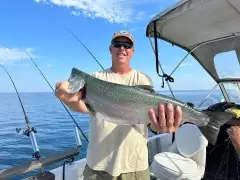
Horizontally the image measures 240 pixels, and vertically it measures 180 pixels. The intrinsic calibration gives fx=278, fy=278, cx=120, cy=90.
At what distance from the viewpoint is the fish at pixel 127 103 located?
9.05 ft

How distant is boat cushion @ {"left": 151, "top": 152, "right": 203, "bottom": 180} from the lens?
4.68 meters

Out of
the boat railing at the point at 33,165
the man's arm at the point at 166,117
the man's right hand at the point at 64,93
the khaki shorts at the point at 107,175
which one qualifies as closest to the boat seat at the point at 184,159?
the boat railing at the point at 33,165

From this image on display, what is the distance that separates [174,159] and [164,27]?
2.48 metres

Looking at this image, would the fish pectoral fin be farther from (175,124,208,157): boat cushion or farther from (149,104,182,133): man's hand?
(175,124,208,157): boat cushion

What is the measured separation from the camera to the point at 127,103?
281cm

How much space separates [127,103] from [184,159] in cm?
285

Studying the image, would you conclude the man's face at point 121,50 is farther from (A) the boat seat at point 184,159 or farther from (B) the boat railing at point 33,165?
(A) the boat seat at point 184,159

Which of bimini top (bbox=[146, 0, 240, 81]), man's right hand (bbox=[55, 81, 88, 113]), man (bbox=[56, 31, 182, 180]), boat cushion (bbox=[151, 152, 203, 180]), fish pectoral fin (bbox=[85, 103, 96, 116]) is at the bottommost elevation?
boat cushion (bbox=[151, 152, 203, 180])

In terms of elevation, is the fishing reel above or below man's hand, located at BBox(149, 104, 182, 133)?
below

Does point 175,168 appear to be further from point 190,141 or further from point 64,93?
point 64,93

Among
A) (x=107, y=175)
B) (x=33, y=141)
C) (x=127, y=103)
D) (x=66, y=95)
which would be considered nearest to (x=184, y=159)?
(x=107, y=175)

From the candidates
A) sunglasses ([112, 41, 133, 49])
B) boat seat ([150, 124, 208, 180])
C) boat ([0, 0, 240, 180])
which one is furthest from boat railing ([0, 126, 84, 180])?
sunglasses ([112, 41, 133, 49])

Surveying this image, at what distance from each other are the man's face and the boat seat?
247cm

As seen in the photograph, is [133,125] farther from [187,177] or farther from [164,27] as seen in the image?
[164,27]
